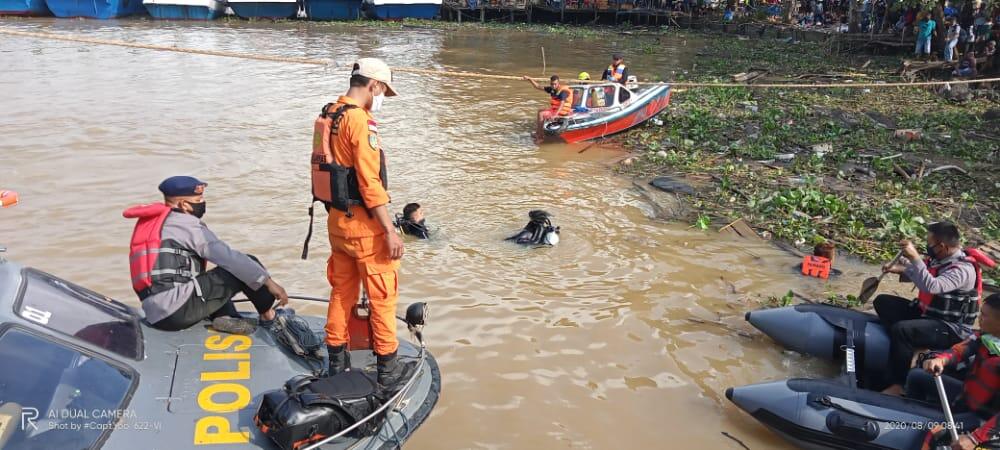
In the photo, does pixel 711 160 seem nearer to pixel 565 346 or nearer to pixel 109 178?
pixel 565 346

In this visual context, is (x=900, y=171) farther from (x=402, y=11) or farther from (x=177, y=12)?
(x=177, y=12)

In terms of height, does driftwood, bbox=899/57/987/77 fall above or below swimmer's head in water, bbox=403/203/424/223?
above

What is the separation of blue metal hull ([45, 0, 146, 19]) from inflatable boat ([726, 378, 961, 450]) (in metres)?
39.9

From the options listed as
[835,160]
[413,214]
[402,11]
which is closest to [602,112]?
[835,160]

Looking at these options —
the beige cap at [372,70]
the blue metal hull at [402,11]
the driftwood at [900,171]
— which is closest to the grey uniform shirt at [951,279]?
the beige cap at [372,70]

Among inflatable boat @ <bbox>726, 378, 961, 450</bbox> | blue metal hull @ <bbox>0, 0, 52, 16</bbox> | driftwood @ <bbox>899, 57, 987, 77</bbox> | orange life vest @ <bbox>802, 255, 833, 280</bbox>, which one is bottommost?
inflatable boat @ <bbox>726, 378, 961, 450</bbox>

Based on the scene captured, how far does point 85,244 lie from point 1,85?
41.3 feet

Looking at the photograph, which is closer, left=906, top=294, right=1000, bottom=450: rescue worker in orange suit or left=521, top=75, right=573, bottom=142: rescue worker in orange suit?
left=906, top=294, right=1000, bottom=450: rescue worker in orange suit

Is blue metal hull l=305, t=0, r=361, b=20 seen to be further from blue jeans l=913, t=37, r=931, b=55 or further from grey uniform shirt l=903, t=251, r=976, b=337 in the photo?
grey uniform shirt l=903, t=251, r=976, b=337

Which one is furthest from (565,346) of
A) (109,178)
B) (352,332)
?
(109,178)

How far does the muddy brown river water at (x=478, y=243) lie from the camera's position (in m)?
5.60

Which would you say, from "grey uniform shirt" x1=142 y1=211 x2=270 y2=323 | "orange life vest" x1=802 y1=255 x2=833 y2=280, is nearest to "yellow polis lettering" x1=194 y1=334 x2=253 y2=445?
"grey uniform shirt" x1=142 y1=211 x2=270 y2=323

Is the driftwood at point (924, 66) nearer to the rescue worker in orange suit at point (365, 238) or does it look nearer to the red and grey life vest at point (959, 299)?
the red and grey life vest at point (959, 299)

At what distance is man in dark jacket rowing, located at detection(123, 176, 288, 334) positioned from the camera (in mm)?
4305
